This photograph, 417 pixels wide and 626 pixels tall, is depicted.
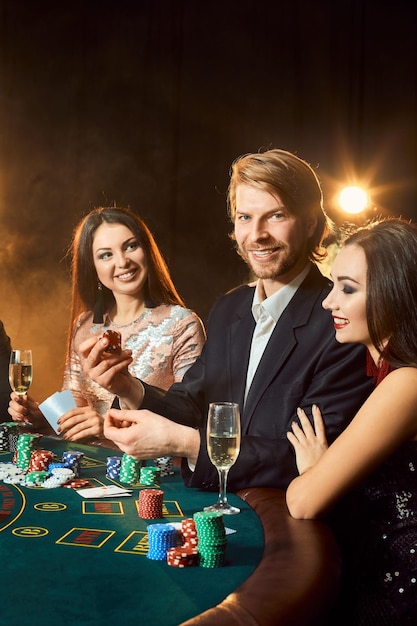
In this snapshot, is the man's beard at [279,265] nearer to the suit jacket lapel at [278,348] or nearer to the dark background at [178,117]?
the suit jacket lapel at [278,348]

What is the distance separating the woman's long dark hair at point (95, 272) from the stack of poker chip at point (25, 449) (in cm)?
158

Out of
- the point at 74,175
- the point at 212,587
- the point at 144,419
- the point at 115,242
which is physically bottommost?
the point at 212,587

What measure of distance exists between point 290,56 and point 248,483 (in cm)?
512

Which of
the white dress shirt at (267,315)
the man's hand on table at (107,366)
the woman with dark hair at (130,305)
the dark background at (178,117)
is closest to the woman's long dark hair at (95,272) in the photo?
the woman with dark hair at (130,305)

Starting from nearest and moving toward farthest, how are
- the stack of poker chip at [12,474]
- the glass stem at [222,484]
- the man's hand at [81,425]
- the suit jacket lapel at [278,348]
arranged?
the glass stem at [222,484] → the stack of poker chip at [12,474] → the suit jacket lapel at [278,348] → the man's hand at [81,425]

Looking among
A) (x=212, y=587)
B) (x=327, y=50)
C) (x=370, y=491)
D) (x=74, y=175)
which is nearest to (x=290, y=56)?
(x=327, y=50)

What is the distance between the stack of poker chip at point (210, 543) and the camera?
1356 mm

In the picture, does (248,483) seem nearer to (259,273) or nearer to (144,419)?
(144,419)

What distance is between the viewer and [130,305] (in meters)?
3.78

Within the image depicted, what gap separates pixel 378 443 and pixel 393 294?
0.39 metres

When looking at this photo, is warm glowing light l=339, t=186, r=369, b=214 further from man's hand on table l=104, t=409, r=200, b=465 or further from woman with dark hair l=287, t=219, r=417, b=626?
man's hand on table l=104, t=409, r=200, b=465

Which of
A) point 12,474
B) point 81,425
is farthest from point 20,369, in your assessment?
point 12,474

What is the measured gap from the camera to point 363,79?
6.11 m

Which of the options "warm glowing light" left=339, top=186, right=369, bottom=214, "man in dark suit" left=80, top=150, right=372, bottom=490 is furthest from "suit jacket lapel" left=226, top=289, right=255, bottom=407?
"warm glowing light" left=339, top=186, right=369, bottom=214
